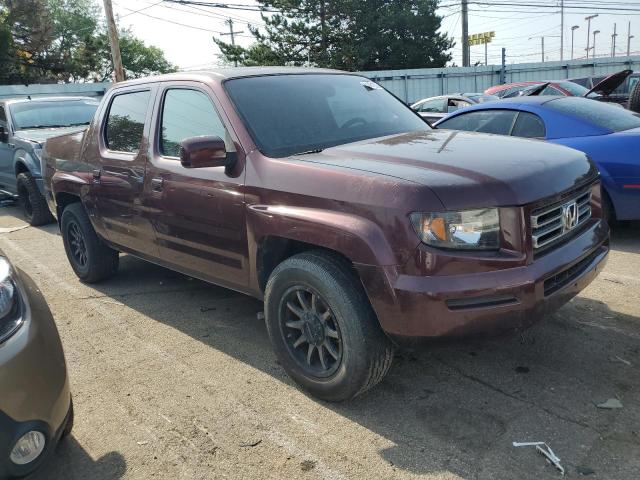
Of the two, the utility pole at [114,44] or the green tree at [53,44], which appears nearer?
the utility pole at [114,44]

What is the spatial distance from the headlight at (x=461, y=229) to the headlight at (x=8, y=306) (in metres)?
1.71

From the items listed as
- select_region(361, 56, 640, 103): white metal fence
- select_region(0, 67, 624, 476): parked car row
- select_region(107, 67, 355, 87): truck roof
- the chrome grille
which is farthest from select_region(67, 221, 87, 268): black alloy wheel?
select_region(361, 56, 640, 103): white metal fence

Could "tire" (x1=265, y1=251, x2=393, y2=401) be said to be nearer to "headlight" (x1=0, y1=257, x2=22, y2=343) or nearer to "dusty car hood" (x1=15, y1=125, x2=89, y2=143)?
"headlight" (x1=0, y1=257, x2=22, y2=343)

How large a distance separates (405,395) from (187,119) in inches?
90.4

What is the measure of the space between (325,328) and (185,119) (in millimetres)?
1846

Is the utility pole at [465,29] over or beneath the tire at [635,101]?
over

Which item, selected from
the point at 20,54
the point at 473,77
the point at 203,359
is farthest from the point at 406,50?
the point at 203,359

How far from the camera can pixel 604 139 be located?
5340 mm

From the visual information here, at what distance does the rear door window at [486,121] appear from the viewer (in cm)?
602

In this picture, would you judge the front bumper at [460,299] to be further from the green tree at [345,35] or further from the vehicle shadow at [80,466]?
the green tree at [345,35]

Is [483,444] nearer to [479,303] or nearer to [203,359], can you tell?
[479,303]

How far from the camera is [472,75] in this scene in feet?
97.8

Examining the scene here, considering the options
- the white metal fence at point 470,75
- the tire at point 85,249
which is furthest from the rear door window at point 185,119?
the white metal fence at point 470,75

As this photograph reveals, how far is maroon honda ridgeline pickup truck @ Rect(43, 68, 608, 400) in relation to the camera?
254 centimetres
